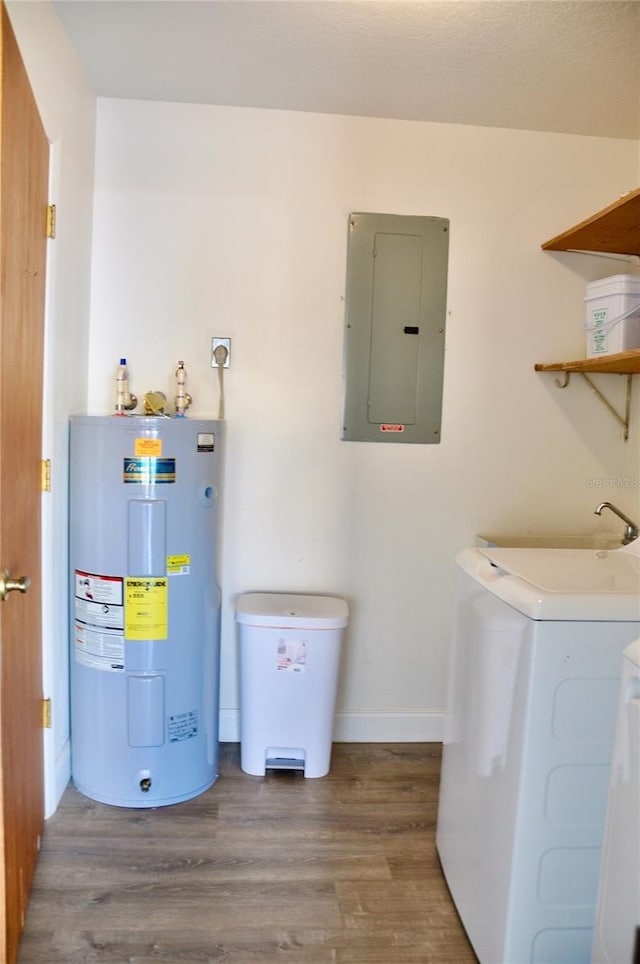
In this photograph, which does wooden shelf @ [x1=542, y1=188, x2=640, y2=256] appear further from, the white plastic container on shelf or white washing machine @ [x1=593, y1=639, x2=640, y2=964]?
white washing machine @ [x1=593, y1=639, x2=640, y2=964]

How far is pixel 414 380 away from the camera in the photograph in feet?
7.60

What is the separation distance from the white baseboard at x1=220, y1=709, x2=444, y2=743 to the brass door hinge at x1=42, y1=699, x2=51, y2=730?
0.76 meters

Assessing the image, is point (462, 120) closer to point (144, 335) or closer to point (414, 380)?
point (414, 380)

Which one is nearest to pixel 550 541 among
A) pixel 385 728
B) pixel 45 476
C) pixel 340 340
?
pixel 385 728

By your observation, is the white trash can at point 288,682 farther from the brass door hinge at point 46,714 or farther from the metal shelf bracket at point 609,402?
the metal shelf bracket at point 609,402

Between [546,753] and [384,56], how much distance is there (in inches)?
78.2

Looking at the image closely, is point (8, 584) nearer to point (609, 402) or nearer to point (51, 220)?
point (51, 220)

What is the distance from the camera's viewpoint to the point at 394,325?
2295 millimetres

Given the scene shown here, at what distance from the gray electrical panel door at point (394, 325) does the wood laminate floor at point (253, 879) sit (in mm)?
1329

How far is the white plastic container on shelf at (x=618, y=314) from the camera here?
6.76 feet

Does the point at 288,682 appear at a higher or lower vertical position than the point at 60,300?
lower

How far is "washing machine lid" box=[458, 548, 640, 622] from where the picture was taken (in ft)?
4.04

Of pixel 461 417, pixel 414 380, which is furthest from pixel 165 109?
pixel 461 417

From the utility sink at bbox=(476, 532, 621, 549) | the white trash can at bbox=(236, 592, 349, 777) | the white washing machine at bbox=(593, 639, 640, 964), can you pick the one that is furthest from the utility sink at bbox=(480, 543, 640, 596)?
the white trash can at bbox=(236, 592, 349, 777)
